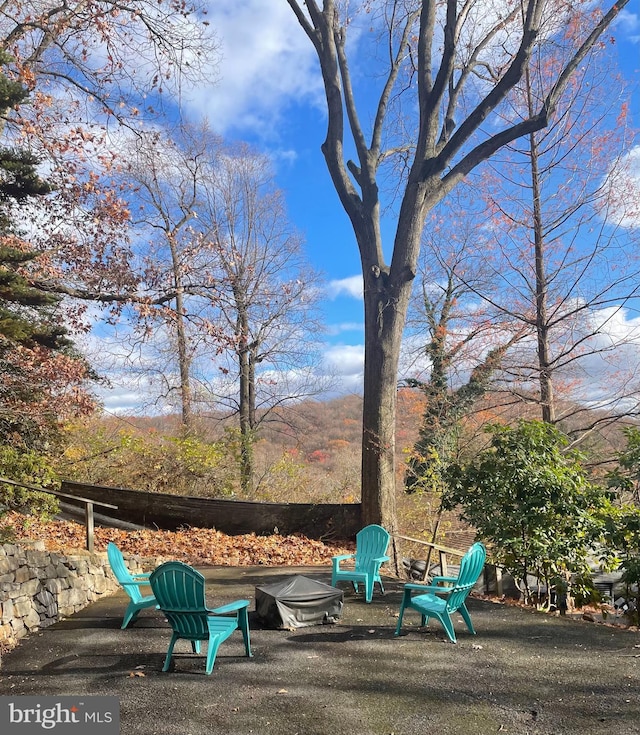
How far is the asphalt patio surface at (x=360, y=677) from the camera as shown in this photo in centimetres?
345

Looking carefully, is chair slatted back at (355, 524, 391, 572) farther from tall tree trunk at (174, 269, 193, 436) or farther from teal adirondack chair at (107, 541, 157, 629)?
tall tree trunk at (174, 269, 193, 436)

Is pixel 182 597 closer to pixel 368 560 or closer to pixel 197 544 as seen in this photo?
pixel 368 560

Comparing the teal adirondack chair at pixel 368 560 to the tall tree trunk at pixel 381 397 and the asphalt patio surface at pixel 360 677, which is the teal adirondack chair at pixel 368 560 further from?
the tall tree trunk at pixel 381 397

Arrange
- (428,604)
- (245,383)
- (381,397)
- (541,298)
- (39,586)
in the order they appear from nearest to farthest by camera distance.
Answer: (428,604) < (39,586) < (381,397) < (541,298) < (245,383)

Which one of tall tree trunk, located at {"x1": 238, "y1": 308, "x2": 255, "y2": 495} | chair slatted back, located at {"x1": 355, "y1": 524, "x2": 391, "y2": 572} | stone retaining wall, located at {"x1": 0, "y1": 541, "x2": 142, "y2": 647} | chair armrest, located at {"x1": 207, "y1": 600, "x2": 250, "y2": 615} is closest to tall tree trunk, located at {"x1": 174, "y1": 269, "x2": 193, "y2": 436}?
tall tree trunk, located at {"x1": 238, "y1": 308, "x2": 255, "y2": 495}

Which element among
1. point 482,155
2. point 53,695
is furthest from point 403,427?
point 53,695

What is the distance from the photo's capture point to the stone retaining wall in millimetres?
5496

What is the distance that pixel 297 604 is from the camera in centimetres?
570

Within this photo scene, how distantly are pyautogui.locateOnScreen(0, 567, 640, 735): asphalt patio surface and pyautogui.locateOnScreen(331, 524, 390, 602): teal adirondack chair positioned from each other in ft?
2.46

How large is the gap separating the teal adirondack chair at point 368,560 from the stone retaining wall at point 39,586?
298 cm

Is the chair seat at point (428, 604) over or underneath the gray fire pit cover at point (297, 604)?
over

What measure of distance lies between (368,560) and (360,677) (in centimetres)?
328

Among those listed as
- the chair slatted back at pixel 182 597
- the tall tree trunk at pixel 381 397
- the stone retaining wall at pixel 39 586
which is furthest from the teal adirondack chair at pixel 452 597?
the tall tree trunk at pixel 381 397

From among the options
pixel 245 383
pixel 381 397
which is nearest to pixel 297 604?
pixel 381 397
